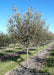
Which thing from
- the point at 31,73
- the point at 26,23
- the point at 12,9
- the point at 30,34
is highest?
the point at 12,9

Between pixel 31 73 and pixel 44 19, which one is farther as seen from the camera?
pixel 44 19

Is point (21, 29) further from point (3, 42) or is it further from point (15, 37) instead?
point (3, 42)

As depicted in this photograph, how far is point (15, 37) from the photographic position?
10000 millimetres

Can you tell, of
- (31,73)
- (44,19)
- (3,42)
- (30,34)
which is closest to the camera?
(31,73)

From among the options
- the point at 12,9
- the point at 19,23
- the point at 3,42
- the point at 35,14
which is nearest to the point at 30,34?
the point at 19,23

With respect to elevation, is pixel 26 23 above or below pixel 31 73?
above

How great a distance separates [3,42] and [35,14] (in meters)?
19.8

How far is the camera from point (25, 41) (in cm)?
1030

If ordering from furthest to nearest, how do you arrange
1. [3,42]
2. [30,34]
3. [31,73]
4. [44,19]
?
[3,42], [44,19], [30,34], [31,73]

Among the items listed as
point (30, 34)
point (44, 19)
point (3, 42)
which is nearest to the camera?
point (30, 34)

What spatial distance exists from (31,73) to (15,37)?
435cm

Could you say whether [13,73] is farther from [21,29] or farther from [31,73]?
[21,29]

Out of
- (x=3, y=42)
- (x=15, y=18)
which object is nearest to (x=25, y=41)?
(x=15, y=18)

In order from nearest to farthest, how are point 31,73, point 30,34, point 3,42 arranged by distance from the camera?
point 31,73
point 30,34
point 3,42
